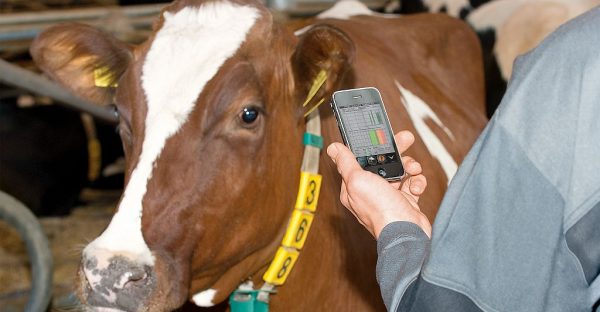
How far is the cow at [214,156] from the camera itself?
2035mm

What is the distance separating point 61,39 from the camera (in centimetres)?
259

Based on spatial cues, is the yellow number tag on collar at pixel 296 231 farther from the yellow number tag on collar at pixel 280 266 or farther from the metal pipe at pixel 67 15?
the metal pipe at pixel 67 15

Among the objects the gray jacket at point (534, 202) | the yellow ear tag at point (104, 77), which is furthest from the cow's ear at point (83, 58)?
the gray jacket at point (534, 202)

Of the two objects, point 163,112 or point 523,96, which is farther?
point 163,112

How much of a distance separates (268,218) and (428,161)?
2.82 feet

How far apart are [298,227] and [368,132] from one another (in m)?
0.79

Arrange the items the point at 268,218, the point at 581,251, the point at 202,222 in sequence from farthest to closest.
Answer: the point at 268,218 < the point at 202,222 < the point at 581,251

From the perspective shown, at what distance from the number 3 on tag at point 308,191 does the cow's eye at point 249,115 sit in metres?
0.29

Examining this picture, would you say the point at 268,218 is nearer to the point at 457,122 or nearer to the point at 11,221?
the point at 11,221

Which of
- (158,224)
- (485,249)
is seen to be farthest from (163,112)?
(485,249)

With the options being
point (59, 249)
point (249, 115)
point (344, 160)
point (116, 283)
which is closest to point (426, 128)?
point (249, 115)

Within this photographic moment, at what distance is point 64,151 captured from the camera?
239 inches

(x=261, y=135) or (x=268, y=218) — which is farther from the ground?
(x=261, y=135)

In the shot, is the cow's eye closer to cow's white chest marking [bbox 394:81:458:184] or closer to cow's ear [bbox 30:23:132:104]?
cow's ear [bbox 30:23:132:104]
